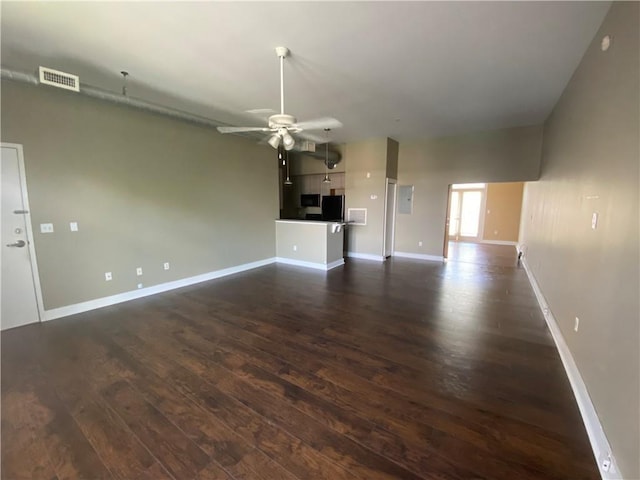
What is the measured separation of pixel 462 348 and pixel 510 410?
0.89m

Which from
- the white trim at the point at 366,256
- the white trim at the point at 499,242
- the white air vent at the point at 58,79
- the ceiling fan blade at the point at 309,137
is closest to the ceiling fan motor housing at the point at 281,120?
the ceiling fan blade at the point at 309,137

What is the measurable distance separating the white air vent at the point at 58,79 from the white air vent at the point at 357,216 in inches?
234

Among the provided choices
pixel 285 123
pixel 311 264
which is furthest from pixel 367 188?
pixel 285 123

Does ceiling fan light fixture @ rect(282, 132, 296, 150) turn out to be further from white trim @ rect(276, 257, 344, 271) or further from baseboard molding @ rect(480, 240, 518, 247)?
baseboard molding @ rect(480, 240, 518, 247)

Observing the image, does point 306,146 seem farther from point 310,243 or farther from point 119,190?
point 119,190

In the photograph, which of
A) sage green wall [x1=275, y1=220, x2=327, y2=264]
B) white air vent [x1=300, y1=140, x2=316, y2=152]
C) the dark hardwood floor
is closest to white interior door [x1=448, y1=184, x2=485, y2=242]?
sage green wall [x1=275, y1=220, x2=327, y2=264]

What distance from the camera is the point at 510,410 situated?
2.06 meters

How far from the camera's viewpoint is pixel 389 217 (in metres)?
7.60

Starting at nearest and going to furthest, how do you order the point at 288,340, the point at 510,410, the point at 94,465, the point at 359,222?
1. the point at 94,465
2. the point at 510,410
3. the point at 288,340
4. the point at 359,222

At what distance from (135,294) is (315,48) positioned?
4480 millimetres

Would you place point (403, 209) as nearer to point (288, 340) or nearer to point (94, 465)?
point (288, 340)

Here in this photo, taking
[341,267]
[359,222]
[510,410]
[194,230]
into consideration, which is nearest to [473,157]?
[359,222]

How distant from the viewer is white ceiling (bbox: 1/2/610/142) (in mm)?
2305

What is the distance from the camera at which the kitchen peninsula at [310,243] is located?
631cm
